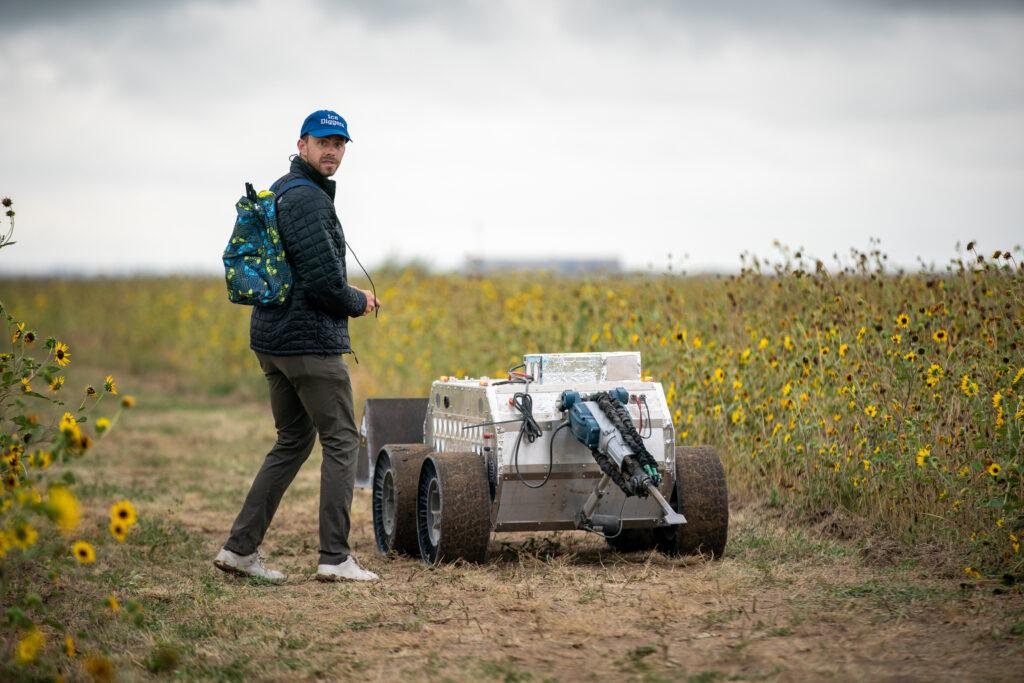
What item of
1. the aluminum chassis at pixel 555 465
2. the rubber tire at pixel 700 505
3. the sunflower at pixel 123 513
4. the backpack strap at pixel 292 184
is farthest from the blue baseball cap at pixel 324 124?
the sunflower at pixel 123 513

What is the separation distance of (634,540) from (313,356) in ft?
6.78

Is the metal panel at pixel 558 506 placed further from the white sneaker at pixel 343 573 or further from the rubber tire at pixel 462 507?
the white sneaker at pixel 343 573

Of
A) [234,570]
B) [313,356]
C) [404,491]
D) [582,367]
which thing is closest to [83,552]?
[313,356]

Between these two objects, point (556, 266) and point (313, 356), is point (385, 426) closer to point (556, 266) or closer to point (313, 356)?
point (313, 356)

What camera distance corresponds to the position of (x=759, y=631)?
16.6ft

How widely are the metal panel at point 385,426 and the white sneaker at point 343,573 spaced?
1.22 metres

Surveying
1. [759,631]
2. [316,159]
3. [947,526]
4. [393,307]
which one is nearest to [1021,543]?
[947,526]

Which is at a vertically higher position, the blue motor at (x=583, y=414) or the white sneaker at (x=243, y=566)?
the blue motor at (x=583, y=414)

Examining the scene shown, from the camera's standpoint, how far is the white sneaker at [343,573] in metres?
6.43

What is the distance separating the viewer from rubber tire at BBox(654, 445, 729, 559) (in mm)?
6480

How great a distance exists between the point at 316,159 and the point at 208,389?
13.3 metres

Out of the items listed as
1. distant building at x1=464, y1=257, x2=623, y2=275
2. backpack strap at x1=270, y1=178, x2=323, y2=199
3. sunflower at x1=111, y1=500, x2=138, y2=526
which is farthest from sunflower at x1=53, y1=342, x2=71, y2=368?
distant building at x1=464, y1=257, x2=623, y2=275

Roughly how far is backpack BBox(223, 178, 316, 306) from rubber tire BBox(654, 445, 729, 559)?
2237 millimetres

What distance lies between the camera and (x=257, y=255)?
251 inches
